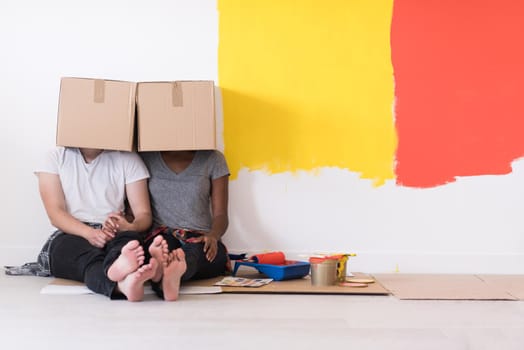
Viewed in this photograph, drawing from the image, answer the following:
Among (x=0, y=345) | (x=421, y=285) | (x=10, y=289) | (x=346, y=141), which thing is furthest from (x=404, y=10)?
(x=0, y=345)

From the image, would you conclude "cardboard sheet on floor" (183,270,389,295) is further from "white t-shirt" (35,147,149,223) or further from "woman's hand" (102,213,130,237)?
"white t-shirt" (35,147,149,223)

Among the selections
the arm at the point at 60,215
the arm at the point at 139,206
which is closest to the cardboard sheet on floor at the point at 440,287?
the arm at the point at 139,206

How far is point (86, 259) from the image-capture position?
2.33 metres

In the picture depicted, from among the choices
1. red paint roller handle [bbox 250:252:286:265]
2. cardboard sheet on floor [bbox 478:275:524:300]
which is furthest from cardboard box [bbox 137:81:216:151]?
cardboard sheet on floor [bbox 478:275:524:300]

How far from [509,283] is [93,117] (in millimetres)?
1782

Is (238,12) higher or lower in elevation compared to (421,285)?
higher

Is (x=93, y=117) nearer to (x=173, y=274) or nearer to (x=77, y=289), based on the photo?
(x=77, y=289)

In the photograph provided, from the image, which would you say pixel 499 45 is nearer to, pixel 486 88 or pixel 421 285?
pixel 486 88

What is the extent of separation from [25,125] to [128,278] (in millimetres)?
1257

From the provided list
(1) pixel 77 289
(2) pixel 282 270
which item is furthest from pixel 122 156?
(2) pixel 282 270

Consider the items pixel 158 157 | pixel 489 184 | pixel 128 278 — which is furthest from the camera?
pixel 489 184

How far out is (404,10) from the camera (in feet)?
9.93

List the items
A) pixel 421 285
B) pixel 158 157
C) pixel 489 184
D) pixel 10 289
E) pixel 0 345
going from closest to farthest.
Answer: pixel 0 345
pixel 10 289
pixel 421 285
pixel 158 157
pixel 489 184

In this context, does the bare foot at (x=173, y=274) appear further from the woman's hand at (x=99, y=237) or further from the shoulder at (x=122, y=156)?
the shoulder at (x=122, y=156)
